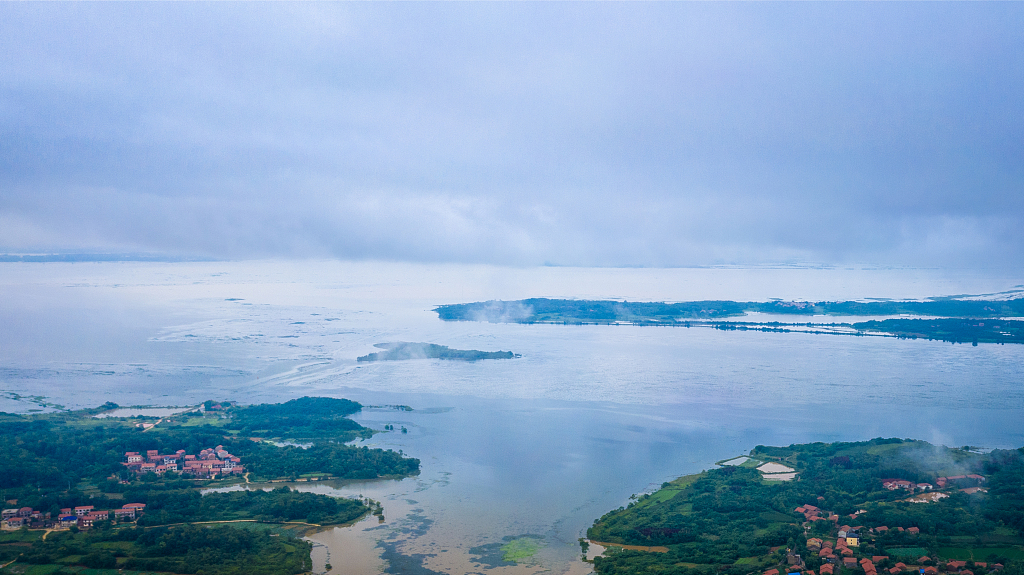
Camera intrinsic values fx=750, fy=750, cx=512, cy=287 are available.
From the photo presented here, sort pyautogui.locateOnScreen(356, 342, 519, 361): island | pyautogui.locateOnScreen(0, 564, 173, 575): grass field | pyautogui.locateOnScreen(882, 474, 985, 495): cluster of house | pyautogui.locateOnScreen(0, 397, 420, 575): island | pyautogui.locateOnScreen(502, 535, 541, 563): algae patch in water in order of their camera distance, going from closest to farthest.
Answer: pyautogui.locateOnScreen(0, 564, 173, 575): grass field, pyautogui.locateOnScreen(0, 397, 420, 575): island, pyautogui.locateOnScreen(502, 535, 541, 563): algae patch in water, pyautogui.locateOnScreen(882, 474, 985, 495): cluster of house, pyautogui.locateOnScreen(356, 342, 519, 361): island

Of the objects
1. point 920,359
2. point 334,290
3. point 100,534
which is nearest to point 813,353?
point 920,359

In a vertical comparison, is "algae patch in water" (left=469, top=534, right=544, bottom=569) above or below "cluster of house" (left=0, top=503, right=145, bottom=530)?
below

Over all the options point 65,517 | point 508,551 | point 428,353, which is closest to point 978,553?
point 508,551

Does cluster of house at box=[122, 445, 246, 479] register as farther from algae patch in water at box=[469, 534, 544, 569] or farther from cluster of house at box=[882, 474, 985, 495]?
cluster of house at box=[882, 474, 985, 495]

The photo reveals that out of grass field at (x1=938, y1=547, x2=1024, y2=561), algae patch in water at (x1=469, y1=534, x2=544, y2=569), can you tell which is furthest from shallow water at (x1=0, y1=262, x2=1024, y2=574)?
grass field at (x1=938, y1=547, x2=1024, y2=561)

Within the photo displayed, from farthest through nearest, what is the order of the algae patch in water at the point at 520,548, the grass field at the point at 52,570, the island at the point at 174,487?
the algae patch in water at the point at 520,548, the island at the point at 174,487, the grass field at the point at 52,570

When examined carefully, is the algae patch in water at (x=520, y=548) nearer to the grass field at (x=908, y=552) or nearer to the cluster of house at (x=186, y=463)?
the grass field at (x=908, y=552)

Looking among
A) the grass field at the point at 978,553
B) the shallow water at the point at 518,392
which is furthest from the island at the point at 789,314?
the grass field at the point at 978,553

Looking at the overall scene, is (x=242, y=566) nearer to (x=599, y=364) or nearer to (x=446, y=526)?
(x=446, y=526)
